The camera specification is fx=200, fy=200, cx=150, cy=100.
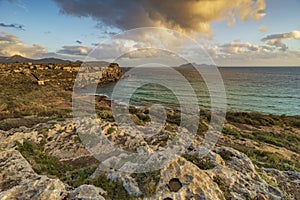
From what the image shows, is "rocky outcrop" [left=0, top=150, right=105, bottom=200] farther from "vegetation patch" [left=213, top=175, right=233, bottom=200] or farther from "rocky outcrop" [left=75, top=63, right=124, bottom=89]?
"rocky outcrop" [left=75, top=63, right=124, bottom=89]

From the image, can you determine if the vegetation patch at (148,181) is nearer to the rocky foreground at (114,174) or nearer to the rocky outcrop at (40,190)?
the rocky foreground at (114,174)

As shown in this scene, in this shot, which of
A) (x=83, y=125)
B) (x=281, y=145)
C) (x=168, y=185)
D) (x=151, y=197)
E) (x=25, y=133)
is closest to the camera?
(x=151, y=197)

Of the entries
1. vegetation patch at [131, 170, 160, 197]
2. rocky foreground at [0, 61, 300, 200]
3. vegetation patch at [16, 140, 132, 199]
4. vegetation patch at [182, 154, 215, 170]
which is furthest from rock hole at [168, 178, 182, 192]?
vegetation patch at [182, 154, 215, 170]

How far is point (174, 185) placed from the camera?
6.01 meters

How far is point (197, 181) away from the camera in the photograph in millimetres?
6156

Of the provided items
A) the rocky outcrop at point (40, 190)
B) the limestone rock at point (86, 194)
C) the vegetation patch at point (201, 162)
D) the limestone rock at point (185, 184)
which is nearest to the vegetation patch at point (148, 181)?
the limestone rock at point (185, 184)

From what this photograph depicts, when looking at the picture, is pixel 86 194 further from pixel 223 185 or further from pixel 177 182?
pixel 223 185

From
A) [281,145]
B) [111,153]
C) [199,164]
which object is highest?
[199,164]

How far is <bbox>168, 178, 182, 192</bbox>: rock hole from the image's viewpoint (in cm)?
587

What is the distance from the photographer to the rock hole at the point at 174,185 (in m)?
5.87

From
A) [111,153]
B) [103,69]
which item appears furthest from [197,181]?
[103,69]

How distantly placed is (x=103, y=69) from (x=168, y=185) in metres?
104

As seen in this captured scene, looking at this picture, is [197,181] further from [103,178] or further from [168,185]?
[103,178]

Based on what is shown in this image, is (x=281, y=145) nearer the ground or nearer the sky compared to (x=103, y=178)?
nearer the ground
